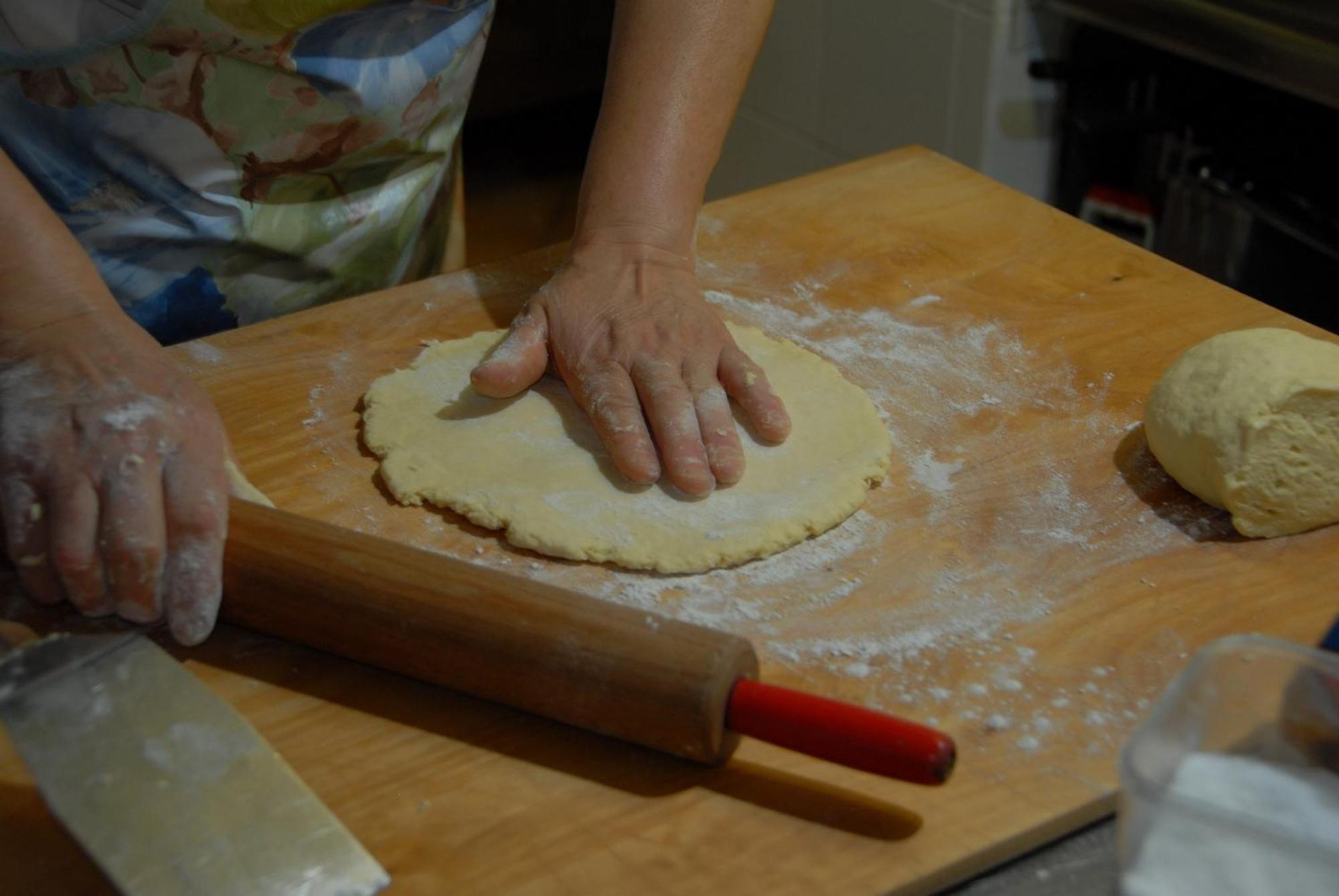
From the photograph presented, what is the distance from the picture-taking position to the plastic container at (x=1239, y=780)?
687 mm

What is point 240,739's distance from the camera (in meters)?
0.95

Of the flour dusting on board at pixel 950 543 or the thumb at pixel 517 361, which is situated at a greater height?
the thumb at pixel 517 361

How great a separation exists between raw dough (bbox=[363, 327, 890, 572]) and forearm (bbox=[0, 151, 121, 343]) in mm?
296

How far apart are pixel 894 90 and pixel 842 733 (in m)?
2.26

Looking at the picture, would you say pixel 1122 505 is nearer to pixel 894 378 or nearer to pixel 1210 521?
pixel 1210 521

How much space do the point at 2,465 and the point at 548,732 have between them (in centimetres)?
52

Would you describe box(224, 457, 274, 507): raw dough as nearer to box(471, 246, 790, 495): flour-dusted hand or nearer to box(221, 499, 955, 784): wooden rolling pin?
box(221, 499, 955, 784): wooden rolling pin

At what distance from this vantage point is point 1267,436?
121 centimetres

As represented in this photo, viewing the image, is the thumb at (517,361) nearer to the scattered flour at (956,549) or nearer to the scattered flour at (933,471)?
the scattered flour at (956,549)

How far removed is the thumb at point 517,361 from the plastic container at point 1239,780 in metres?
0.78

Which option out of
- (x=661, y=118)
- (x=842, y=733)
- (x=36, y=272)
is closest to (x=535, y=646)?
(x=842, y=733)

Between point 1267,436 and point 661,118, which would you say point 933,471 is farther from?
point 661,118

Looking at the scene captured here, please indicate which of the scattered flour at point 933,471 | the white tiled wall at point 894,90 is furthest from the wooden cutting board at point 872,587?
the white tiled wall at point 894,90

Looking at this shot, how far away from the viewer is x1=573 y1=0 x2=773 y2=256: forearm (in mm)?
1538
